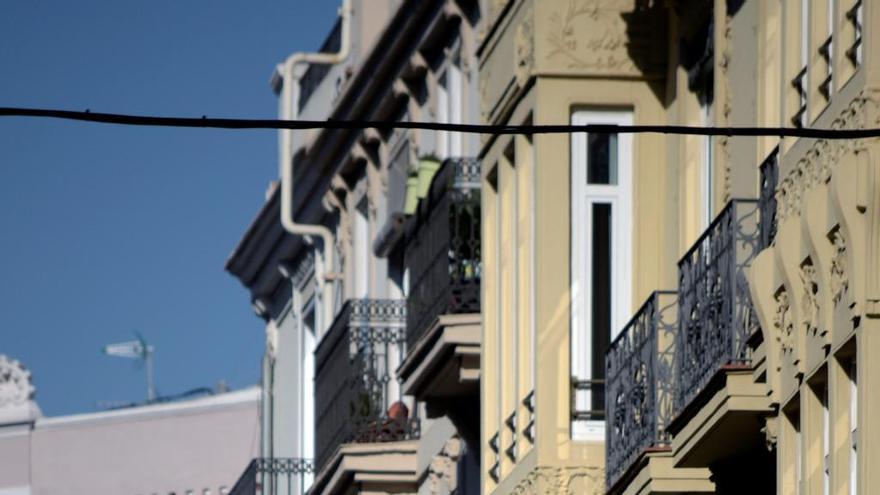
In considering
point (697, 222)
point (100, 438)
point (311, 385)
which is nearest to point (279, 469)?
point (311, 385)

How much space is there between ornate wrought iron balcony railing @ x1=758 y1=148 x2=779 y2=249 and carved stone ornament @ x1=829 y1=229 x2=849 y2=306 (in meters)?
1.48

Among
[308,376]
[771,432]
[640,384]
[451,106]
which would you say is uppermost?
[451,106]

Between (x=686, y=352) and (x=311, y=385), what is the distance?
2016cm

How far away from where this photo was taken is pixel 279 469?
41.2 meters

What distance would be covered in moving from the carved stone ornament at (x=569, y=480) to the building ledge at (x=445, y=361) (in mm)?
3748

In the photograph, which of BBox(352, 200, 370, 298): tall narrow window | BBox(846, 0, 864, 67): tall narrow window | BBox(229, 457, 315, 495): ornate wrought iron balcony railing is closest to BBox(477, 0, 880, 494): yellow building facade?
BBox(846, 0, 864, 67): tall narrow window

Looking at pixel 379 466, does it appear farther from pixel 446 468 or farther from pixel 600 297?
pixel 600 297

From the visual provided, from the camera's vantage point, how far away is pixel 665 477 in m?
22.9

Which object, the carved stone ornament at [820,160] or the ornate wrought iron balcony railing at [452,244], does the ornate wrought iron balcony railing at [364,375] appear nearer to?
the ornate wrought iron balcony railing at [452,244]

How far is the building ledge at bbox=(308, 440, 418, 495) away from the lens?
1369 inches

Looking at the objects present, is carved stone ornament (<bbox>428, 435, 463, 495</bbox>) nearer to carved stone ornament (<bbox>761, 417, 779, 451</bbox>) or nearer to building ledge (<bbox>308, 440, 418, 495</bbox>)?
building ledge (<bbox>308, 440, 418, 495</bbox>)

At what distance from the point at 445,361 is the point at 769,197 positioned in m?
9.41

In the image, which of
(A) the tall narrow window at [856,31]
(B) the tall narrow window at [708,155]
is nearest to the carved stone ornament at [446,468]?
(B) the tall narrow window at [708,155]

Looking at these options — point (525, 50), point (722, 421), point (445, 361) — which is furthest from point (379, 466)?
point (722, 421)
